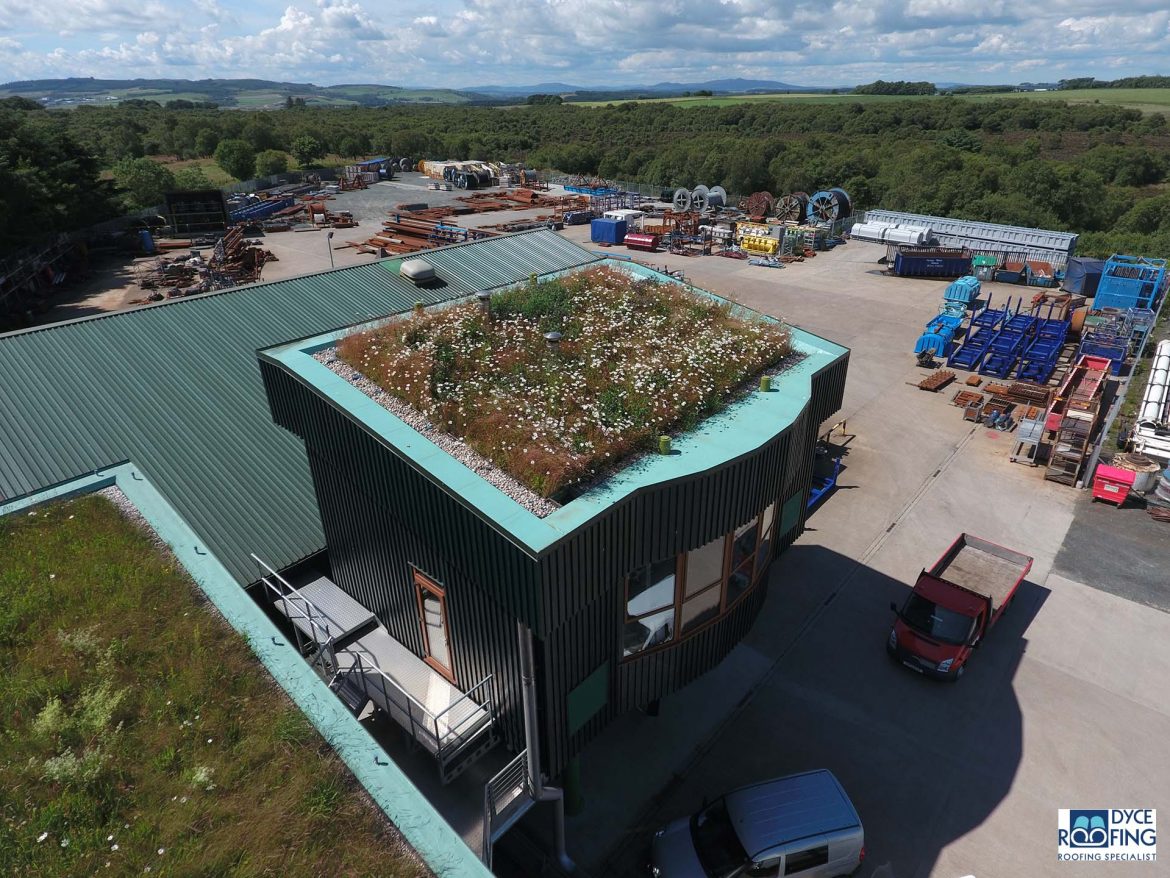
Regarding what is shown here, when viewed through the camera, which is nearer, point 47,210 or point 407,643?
point 407,643

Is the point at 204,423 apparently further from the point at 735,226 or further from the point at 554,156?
the point at 554,156

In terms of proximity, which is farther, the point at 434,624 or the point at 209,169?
the point at 209,169

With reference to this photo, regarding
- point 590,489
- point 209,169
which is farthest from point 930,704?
point 209,169

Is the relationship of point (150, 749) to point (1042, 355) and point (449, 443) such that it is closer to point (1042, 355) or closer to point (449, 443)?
point (449, 443)

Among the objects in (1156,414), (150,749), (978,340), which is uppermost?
(150,749)

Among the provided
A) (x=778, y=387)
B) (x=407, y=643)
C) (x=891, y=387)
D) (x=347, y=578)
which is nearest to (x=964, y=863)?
(x=778, y=387)
